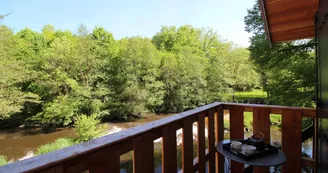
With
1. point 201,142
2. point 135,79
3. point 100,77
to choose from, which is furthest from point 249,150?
point 100,77

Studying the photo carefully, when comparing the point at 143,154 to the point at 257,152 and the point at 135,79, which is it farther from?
the point at 135,79

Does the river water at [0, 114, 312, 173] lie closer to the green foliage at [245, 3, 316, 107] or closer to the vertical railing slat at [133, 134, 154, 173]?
the green foliage at [245, 3, 316, 107]

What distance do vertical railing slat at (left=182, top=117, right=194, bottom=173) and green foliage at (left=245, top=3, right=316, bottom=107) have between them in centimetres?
642

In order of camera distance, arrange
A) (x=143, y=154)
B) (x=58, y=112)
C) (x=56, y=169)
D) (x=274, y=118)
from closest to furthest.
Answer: (x=56, y=169) < (x=143, y=154) < (x=274, y=118) < (x=58, y=112)

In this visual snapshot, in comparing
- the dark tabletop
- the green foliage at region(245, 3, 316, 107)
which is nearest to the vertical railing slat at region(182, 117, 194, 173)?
the dark tabletop

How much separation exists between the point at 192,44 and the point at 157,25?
4.97 m

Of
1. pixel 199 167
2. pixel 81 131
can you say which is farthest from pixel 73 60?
pixel 199 167

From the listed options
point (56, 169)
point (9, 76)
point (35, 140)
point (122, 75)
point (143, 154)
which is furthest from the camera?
point (122, 75)

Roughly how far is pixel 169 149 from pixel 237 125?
0.86 meters

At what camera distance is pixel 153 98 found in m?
13.1

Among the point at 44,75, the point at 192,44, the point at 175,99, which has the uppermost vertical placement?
the point at 192,44

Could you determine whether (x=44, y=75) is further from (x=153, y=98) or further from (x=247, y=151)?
(x=247, y=151)

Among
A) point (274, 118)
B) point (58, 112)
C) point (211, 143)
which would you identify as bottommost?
point (274, 118)

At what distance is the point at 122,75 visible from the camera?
42.2 feet
